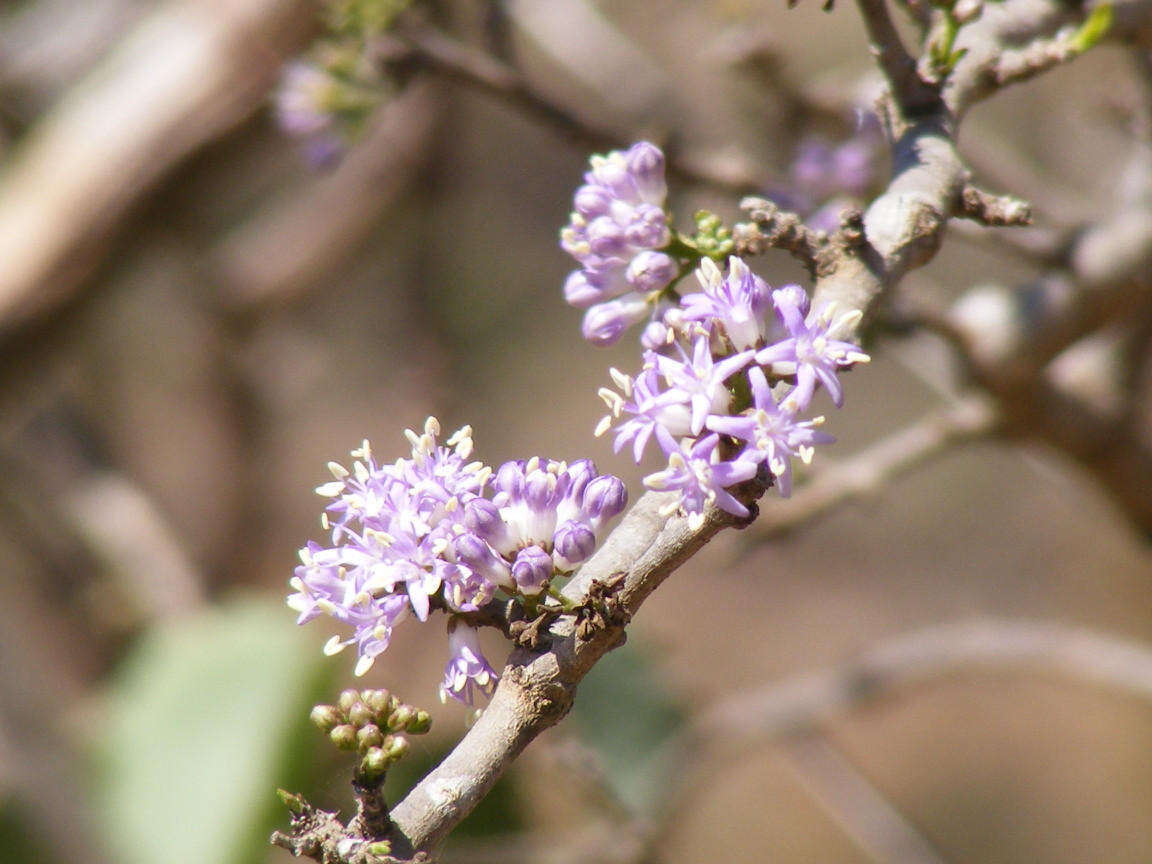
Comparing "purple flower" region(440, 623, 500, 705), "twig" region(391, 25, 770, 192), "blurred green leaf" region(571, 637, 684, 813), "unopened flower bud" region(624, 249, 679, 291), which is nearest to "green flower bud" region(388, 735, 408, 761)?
"purple flower" region(440, 623, 500, 705)


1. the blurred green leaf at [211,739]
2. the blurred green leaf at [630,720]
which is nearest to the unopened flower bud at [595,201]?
the blurred green leaf at [211,739]

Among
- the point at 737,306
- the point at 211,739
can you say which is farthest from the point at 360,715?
the point at 211,739

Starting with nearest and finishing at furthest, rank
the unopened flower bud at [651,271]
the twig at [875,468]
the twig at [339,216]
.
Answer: the unopened flower bud at [651,271] < the twig at [875,468] < the twig at [339,216]

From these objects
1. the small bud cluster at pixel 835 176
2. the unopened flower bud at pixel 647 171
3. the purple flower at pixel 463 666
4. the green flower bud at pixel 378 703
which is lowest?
the small bud cluster at pixel 835 176

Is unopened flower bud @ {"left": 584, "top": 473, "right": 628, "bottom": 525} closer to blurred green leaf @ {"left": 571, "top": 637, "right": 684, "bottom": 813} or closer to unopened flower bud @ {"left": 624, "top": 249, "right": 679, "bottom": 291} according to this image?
unopened flower bud @ {"left": 624, "top": 249, "right": 679, "bottom": 291}

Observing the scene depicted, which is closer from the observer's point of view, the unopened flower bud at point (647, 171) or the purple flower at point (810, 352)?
the purple flower at point (810, 352)

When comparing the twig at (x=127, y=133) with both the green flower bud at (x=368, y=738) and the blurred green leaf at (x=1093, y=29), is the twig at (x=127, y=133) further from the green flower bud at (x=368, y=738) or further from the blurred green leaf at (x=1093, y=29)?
the green flower bud at (x=368, y=738)

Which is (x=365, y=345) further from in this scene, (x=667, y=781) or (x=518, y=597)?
(x=518, y=597)

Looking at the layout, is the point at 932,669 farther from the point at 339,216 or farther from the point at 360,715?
the point at 339,216

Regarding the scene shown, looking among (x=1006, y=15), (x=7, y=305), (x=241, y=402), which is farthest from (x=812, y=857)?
(x=1006, y=15)
